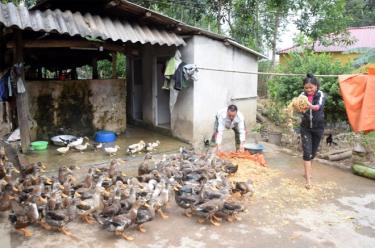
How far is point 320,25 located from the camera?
46.0ft

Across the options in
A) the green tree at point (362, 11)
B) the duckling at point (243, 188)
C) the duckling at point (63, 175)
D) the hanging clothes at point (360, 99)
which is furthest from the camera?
the green tree at point (362, 11)

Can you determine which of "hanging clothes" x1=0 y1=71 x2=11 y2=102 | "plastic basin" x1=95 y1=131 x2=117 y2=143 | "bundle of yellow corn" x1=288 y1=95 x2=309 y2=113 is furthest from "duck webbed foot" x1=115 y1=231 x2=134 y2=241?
"hanging clothes" x1=0 y1=71 x2=11 y2=102

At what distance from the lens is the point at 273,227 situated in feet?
17.4

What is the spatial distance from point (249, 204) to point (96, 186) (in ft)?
8.99

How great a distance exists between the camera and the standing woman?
22.1 ft

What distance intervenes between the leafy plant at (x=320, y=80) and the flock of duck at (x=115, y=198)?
4748mm

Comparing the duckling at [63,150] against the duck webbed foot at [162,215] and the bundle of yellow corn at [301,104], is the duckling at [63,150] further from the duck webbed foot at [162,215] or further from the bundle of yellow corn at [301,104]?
the bundle of yellow corn at [301,104]

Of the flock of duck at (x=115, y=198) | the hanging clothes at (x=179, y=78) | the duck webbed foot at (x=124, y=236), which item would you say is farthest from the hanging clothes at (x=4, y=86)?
the duck webbed foot at (x=124, y=236)

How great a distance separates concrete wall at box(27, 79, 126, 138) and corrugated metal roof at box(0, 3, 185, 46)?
2585 millimetres

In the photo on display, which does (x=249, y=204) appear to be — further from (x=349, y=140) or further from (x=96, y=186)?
(x=349, y=140)

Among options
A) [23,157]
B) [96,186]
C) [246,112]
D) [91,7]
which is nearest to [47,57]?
[91,7]

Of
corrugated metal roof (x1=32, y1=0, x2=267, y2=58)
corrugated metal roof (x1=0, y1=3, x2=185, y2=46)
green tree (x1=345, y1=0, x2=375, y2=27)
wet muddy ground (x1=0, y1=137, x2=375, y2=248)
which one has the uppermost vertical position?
green tree (x1=345, y1=0, x2=375, y2=27)

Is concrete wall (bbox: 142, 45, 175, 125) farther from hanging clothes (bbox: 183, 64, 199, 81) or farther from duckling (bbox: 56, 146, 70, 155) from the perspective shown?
duckling (bbox: 56, 146, 70, 155)

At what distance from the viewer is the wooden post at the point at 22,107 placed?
334 inches
